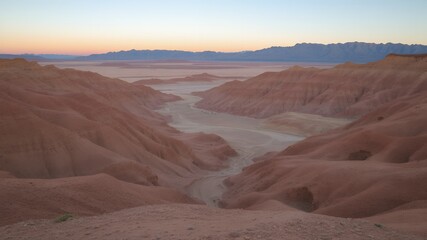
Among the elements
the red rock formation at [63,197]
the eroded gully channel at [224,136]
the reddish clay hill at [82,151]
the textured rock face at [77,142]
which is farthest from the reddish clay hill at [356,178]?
the red rock formation at [63,197]

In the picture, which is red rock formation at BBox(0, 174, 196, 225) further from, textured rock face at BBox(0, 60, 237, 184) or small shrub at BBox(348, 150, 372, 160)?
small shrub at BBox(348, 150, 372, 160)

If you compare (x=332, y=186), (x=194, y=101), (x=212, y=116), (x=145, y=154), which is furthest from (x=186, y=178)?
(x=194, y=101)

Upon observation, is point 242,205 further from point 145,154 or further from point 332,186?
point 145,154

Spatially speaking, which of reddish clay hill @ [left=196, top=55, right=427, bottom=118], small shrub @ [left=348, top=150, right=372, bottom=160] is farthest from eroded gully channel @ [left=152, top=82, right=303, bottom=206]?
small shrub @ [left=348, top=150, right=372, bottom=160]

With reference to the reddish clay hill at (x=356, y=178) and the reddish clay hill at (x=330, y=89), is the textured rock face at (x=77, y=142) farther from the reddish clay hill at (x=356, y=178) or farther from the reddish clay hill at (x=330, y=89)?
the reddish clay hill at (x=330, y=89)

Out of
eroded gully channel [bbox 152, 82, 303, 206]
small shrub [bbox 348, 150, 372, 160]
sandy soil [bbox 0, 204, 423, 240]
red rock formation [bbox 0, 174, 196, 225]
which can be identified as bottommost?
eroded gully channel [bbox 152, 82, 303, 206]
